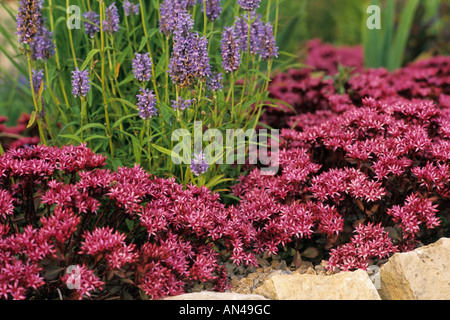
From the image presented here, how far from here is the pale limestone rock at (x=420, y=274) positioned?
2.21 meters

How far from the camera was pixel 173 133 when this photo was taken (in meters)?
2.66

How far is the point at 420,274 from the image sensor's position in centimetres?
224

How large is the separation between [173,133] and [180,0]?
0.73 m

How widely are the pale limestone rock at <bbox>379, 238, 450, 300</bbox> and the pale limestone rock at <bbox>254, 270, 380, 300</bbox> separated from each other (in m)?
0.17

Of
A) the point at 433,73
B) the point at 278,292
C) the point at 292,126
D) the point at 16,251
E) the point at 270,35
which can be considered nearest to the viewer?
the point at 16,251

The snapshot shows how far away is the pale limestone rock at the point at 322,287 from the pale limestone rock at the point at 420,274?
0.56ft

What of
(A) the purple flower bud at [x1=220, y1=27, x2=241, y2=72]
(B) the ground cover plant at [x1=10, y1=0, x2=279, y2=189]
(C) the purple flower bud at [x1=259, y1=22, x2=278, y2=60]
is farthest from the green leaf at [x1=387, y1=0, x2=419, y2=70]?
(A) the purple flower bud at [x1=220, y1=27, x2=241, y2=72]

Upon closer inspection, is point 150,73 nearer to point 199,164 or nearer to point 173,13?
point 173,13

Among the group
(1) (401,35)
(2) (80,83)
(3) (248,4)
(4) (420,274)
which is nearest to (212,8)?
(3) (248,4)

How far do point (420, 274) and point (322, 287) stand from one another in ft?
1.53

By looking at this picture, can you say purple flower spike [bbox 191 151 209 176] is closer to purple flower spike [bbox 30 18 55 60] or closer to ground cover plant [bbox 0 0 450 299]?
ground cover plant [bbox 0 0 450 299]

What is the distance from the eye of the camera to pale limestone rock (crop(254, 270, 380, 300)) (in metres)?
2.13
